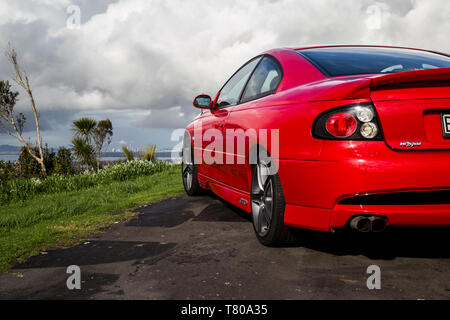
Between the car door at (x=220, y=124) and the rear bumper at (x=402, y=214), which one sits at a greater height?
the car door at (x=220, y=124)

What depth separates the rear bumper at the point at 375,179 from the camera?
2600mm

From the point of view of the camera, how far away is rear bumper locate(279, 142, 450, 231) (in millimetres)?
2600

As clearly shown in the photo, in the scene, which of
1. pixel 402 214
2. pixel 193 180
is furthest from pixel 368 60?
pixel 193 180

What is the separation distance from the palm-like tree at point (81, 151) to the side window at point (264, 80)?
18.5 m

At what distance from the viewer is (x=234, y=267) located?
3160mm

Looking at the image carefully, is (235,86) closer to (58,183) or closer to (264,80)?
(264,80)

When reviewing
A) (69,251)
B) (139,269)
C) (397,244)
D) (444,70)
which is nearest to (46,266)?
(69,251)

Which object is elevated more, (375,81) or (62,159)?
(375,81)

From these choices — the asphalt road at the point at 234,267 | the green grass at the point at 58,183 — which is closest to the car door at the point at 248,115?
the asphalt road at the point at 234,267

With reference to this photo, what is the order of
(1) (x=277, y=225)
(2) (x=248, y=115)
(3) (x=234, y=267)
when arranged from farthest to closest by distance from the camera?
(2) (x=248, y=115)
(1) (x=277, y=225)
(3) (x=234, y=267)

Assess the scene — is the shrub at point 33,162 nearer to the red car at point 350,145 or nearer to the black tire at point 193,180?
the black tire at point 193,180

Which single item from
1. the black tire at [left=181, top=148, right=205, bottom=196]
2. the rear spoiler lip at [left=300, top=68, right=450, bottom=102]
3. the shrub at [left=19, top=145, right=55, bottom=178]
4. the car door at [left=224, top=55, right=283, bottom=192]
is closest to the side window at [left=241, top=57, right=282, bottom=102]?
the car door at [left=224, top=55, right=283, bottom=192]

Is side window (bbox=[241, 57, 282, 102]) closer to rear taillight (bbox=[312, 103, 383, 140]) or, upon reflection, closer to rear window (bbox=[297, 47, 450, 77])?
rear window (bbox=[297, 47, 450, 77])

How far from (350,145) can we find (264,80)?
62.2 inches
